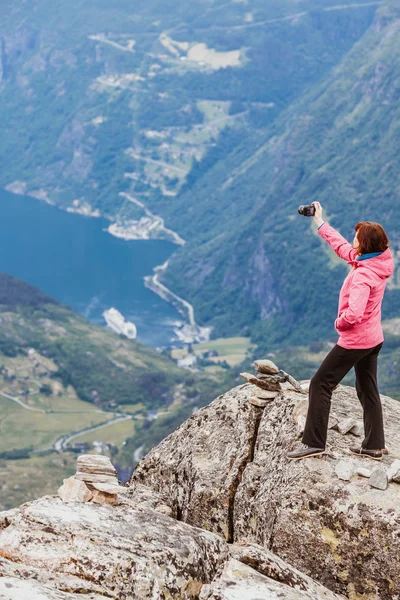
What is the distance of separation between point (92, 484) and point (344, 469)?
386cm

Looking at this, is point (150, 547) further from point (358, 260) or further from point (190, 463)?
point (358, 260)

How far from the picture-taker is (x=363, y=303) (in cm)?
1517

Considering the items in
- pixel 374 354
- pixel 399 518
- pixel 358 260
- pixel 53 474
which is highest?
pixel 358 260

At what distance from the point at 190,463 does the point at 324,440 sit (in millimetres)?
2844

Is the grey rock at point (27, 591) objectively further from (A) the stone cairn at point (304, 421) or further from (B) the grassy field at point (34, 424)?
(B) the grassy field at point (34, 424)

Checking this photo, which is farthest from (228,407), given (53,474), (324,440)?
(53,474)

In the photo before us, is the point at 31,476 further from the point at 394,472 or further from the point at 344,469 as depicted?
the point at 394,472

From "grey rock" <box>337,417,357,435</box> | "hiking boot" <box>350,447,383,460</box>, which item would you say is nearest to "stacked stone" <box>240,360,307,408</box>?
"grey rock" <box>337,417,357,435</box>

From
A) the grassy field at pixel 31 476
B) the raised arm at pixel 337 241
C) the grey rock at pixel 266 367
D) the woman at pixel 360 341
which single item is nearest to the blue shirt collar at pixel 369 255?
the woman at pixel 360 341

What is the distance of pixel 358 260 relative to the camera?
15.6 m

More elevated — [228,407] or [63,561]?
[228,407]

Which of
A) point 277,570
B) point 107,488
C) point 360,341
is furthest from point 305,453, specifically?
point 107,488

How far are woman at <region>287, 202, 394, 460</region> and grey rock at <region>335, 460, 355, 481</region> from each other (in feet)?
1.34

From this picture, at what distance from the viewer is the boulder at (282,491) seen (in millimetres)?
14547
